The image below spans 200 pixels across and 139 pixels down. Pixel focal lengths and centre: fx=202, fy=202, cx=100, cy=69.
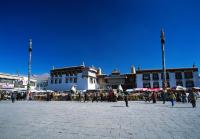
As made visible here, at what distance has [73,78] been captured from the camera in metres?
64.8

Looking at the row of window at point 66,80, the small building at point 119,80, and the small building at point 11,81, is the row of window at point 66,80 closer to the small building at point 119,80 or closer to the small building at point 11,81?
the small building at point 119,80

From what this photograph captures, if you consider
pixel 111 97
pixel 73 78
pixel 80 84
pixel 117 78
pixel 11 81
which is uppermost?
pixel 73 78

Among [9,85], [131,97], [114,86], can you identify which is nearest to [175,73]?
[114,86]

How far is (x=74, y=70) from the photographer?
65.3m

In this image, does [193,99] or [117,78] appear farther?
[117,78]

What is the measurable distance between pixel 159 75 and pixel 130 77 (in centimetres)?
909

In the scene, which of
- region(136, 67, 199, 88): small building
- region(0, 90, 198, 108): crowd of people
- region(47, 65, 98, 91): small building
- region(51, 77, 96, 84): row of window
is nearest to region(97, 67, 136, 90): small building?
region(136, 67, 199, 88): small building

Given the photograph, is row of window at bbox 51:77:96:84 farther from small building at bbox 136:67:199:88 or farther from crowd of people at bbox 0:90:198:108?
crowd of people at bbox 0:90:198:108

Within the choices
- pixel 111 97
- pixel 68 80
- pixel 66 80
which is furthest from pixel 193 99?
pixel 66 80

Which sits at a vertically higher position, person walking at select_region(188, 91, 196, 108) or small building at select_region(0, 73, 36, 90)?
small building at select_region(0, 73, 36, 90)

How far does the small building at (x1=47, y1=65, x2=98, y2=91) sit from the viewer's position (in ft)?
207

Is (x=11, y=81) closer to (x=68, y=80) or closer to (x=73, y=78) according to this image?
(x=68, y=80)

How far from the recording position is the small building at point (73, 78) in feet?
207

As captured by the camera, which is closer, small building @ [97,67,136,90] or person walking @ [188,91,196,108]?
person walking @ [188,91,196,108]
